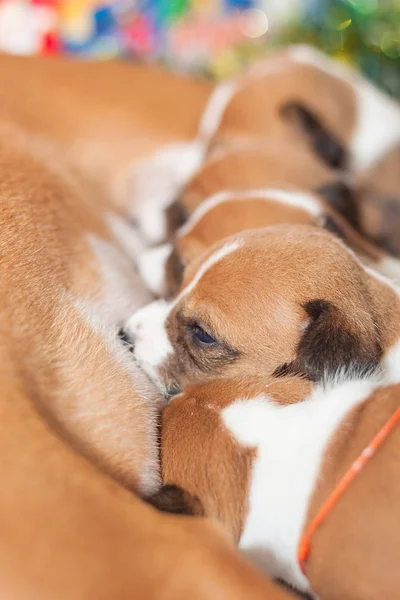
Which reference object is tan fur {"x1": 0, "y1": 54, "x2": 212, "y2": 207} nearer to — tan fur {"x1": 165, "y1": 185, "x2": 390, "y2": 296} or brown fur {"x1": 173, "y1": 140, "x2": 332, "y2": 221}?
brown fur {"x1": 173, "y1": 140, "x2": 332, "y2": 221}

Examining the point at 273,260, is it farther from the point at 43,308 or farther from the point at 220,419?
the point at 43,308

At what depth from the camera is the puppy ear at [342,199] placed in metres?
1.90

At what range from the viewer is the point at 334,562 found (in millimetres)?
1008

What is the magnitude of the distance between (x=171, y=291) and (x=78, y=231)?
280mm

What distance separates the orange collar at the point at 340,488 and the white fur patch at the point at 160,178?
1106mm

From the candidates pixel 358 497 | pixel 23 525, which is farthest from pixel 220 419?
pixel 23 525

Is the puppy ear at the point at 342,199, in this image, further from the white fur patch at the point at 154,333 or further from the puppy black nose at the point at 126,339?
the puppy black nose at the point at 126,339

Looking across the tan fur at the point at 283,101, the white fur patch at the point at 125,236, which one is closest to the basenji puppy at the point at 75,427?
the white fur patch at the point at 125,236

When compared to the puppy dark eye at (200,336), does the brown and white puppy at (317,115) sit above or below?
above

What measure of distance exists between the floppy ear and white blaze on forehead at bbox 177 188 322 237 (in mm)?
473

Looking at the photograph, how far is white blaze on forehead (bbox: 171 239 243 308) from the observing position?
55.0 inches

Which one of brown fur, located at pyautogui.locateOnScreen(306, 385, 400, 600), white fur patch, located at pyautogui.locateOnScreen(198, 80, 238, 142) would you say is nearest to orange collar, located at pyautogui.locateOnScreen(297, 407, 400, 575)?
brown fur, located at pyautogui.locateOnScreen(306, 385, 400, 600)

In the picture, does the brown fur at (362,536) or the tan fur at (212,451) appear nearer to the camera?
the brown fur at (362,536)

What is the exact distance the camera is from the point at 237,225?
1663 mm
